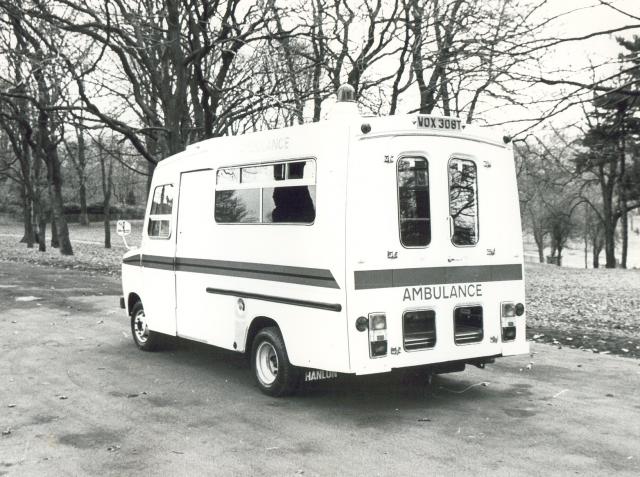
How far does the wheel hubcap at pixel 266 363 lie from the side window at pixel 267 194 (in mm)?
1307

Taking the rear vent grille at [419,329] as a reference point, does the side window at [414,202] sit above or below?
above

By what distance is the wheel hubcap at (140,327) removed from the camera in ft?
31.8

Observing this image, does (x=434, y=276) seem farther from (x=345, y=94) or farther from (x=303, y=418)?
(x=345, y=94)

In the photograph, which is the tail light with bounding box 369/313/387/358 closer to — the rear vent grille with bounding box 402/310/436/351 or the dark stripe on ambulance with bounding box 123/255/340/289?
the rear vent grille with bounding box 402/310/436/351

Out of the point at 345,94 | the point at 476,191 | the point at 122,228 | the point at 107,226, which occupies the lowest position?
the point at 122,228

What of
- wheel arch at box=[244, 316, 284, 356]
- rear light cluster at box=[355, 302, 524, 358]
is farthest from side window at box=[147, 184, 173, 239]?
rear light cluster at box=[355, 302, 524, 358]

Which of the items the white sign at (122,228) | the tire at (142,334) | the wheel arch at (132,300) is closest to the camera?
the tire at (142,334)

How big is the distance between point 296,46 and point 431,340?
15726mm

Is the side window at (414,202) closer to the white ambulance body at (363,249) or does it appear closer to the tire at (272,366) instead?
the white ambulance body at (363,249)

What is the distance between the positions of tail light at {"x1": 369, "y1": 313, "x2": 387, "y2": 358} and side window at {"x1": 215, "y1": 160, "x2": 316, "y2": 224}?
3.66 feet

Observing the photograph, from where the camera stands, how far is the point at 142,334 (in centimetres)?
979

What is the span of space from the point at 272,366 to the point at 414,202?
2.23 metres

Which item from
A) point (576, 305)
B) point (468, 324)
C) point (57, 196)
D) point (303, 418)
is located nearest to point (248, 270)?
point (303, 418)

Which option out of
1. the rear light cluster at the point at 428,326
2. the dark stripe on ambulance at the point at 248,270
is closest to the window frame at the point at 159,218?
the dark stripe on ambulance at the point at 248,270
